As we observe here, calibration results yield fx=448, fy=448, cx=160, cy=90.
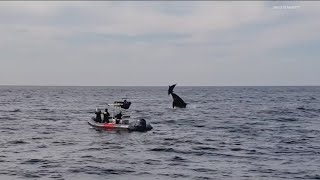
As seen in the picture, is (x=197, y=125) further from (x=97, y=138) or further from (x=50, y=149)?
(x=50, y=149)

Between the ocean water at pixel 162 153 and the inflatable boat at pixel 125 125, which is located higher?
the inflatable boat at pixel 125 125

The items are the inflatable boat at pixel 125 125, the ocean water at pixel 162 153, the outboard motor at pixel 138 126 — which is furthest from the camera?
the inflatable boat at pixel 125 125

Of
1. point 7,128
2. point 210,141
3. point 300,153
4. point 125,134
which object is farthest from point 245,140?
point 7,128

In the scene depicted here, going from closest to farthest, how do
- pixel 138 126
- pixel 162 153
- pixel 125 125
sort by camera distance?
1. pixel 162 153
2. pixel 138 126
3. pixel 125 125

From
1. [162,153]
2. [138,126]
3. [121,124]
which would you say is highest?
[121,124]

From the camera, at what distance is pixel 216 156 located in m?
29.4

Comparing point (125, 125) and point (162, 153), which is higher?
point (125, 125)

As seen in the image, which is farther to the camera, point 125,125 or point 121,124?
point 121,124

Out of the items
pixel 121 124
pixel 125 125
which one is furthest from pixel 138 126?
pixel 121 124

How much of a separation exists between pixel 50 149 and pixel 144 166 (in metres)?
9.11

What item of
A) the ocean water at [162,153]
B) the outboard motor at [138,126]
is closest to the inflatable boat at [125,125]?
the outboard motor at [138,126]

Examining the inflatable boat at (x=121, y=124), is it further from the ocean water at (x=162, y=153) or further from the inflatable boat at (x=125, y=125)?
the ocean water at (x=162, y=153)

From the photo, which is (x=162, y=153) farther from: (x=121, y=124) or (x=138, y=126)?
(x=121, y=124)

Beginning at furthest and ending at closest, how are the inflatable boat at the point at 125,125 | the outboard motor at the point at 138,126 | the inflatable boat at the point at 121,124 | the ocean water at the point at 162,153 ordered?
the inflatable boat at the point at 121,124
the inflatable boat at the point at 125,125
the outboard motor at the point at 138,126
the ocean water at the point at 162,153
